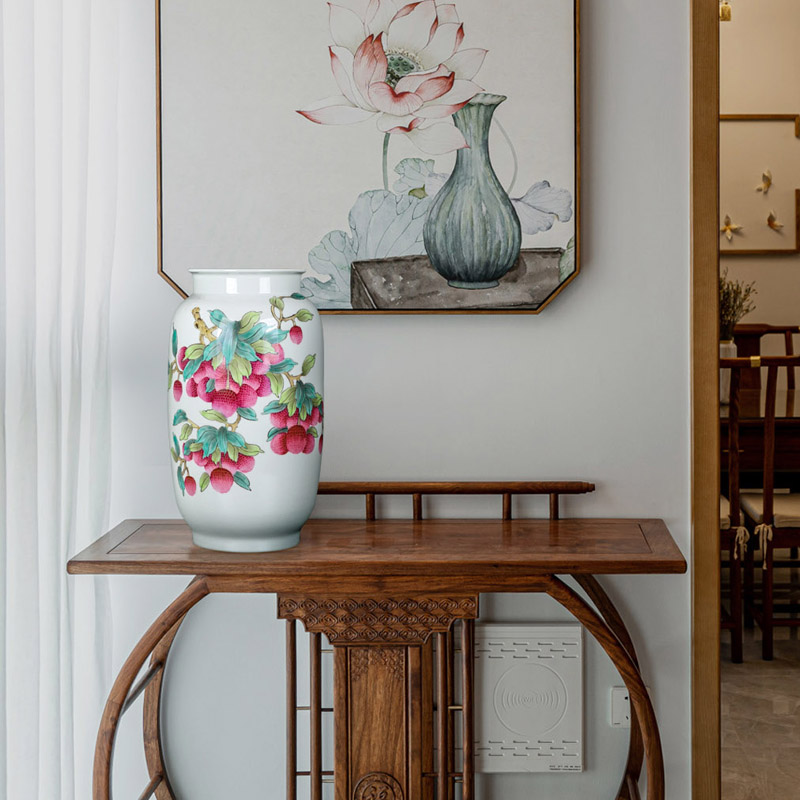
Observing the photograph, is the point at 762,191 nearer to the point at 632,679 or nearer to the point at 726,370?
the point at 726,370

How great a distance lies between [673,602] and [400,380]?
0.63m

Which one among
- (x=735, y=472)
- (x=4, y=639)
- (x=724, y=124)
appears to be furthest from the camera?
(x=724, y=124)

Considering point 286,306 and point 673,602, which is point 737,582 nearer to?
point 673,602

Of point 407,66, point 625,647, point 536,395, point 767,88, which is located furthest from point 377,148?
point 767,88

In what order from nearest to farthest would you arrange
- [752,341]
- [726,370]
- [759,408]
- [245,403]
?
[245,403] < [726,370] < [759,408] < [752,341]

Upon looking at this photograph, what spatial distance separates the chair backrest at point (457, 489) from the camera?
5.60ft

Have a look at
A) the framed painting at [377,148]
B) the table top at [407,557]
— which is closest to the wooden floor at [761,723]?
the table top at [407,557]

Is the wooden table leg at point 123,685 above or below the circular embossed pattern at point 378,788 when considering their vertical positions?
above

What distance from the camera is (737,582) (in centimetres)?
315

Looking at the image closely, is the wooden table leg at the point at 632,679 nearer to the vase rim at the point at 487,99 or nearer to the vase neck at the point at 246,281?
the vase neck at the point at 246,281

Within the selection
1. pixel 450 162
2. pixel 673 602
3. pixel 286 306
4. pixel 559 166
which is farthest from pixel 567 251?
pixel 673 602

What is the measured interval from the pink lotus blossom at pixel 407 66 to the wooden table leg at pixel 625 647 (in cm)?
80

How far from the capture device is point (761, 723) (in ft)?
8.93

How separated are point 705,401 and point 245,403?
819 millimetres
